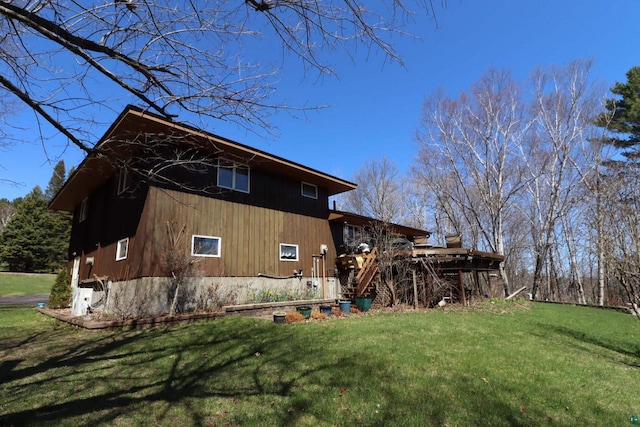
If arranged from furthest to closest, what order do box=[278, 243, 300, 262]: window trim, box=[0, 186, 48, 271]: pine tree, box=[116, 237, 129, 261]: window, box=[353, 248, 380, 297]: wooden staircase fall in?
box=[0, 186, 48, 271]: pine tree
box=[278, 243, 300, 262]: window trim
box=[353, 248, 380, 297]: wooden staircase
box=[116, 237, 129, 261]: window

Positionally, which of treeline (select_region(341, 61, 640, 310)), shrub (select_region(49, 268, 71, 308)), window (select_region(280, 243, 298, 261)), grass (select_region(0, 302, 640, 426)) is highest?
treeline (select_region(341, 61, 640, 310))

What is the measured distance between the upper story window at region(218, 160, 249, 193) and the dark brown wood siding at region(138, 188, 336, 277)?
0.62 m

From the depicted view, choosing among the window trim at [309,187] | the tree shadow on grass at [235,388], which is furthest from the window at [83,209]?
the tree shadow on grass at [235,388]

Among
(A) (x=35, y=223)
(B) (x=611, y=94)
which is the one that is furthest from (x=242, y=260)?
(A) (x=35, y=223)

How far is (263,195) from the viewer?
12672 millimetres

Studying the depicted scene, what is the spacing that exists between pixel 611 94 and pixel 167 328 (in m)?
26.8

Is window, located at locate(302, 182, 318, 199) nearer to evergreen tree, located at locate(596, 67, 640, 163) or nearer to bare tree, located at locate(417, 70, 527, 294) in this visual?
bare tree, located at locate(417, 70, 527, 294)

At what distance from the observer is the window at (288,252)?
1285cm

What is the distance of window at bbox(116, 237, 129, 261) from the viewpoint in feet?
34.7

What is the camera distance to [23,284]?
25.0 m

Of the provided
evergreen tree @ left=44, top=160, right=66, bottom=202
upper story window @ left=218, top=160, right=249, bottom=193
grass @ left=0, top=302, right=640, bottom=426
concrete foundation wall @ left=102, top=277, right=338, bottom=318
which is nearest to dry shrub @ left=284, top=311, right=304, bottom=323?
grass @ left=0, top=302, right=640, bottom=426

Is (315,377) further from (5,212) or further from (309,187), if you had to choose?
(5,212)

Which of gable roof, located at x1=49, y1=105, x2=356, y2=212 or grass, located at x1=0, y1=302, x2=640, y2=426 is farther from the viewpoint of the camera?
gable roof, located at x1=49, y1=105, x2=356, y2=212

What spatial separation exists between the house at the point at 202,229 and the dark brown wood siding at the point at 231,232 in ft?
0.10
